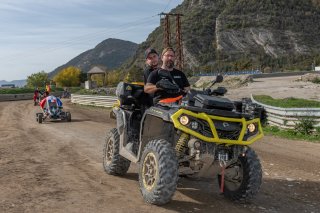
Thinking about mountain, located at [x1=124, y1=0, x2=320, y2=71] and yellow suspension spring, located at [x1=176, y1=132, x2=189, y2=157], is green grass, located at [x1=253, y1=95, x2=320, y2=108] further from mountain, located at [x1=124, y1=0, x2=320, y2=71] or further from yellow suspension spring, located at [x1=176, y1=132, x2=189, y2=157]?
mountain, located at [x1=124, y1=0, x2=320, y2=71]

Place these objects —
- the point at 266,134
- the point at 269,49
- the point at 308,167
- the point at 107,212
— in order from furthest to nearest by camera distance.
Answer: the point at 269,49, the point at 266,134, the point at 308,167, the point at 107,212

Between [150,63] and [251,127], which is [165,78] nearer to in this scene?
[150,63]

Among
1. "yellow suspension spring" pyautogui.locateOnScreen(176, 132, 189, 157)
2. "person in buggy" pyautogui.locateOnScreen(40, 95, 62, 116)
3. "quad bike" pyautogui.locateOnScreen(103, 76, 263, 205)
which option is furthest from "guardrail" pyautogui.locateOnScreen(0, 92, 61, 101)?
"yellow suspension spring" pyautogui.locateOnScreen(176, 132, 189, 157)

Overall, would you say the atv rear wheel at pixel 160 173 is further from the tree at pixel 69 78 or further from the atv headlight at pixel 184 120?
the tree at pixel 69 78

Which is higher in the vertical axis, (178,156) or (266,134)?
(178,156)

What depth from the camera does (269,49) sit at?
167 m

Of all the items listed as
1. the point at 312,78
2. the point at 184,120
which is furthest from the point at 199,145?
the point at 312,78

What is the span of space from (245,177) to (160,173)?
128 cm

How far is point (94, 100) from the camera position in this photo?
3362cm

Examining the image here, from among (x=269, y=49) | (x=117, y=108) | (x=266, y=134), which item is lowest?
(x=266, y=134)

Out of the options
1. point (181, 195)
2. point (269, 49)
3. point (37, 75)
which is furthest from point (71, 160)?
point (269, 49)

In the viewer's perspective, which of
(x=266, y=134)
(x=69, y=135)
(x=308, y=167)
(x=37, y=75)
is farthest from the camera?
(x=37, y=75)

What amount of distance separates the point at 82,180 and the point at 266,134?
385 inches

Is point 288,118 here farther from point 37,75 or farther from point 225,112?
point 37,75
